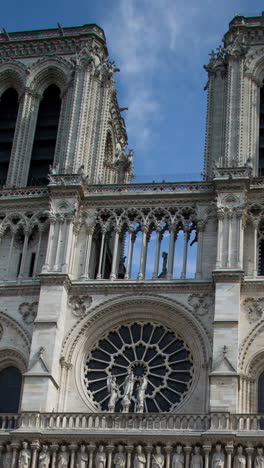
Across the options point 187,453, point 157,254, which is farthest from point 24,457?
point 157,254

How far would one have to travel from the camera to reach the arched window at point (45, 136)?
3269 cm

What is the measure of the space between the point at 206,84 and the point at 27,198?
6.71 metres

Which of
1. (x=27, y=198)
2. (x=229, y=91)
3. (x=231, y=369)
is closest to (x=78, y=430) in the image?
(x=231, y=369)

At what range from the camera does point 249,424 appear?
2559cm

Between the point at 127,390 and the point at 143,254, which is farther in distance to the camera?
the point at 143,254

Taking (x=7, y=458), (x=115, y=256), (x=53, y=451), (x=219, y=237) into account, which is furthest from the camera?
(x=115, y=256)

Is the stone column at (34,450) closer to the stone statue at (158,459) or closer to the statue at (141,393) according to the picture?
the statue at (141,393)

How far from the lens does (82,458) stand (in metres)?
25.7

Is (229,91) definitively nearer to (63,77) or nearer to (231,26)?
(231,26)

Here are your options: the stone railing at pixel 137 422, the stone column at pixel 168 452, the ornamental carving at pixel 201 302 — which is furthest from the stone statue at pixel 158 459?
the ornamental carving at pixel 201 302

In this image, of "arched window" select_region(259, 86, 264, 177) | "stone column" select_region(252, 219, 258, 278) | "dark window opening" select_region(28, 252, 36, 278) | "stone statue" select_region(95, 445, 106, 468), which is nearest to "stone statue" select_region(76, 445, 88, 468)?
"stone statue" select_region(95, 445, 106, 468)

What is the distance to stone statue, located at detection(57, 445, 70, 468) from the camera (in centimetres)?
2561

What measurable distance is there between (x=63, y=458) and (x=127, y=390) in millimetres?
2507

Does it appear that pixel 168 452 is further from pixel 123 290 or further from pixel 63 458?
pixel 123 290
